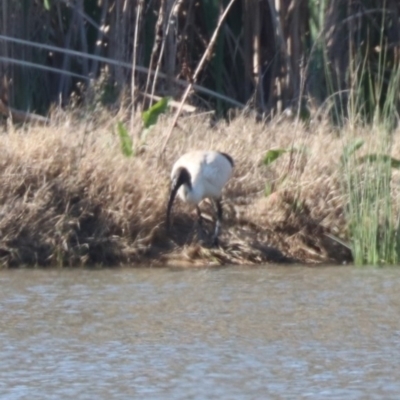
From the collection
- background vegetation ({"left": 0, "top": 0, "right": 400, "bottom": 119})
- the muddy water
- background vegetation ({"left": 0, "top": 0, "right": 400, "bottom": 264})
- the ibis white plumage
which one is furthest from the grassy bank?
background vegetation ({"left": 0, "top": 0, "right": 400, "bottom": 119})

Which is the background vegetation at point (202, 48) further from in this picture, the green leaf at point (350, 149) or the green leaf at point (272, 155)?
the green leaf at point (350, 149)

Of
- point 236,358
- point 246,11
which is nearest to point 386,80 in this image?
point 246,11

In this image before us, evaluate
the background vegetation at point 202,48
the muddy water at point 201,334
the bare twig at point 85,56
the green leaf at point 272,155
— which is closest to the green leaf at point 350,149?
the green leaf at point 272,155

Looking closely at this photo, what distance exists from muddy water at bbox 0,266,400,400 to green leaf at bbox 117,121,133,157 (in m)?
1.26

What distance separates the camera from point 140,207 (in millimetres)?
8805

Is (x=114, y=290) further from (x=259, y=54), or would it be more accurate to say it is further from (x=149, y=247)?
(x=259, y=54)

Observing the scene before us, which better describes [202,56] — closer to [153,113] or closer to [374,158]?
[153,113]

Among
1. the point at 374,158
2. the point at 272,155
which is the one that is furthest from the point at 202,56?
the point at 374,158

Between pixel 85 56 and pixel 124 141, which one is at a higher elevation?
pixel 85 56

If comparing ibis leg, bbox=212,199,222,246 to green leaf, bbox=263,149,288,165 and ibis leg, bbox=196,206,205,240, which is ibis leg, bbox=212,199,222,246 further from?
green leaf, bbox=263,149,288,165

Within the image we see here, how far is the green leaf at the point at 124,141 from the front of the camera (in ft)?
30.7

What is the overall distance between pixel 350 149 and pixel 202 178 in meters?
1.07

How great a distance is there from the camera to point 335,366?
5.59m

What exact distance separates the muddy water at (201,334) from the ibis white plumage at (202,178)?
722 millimetres
